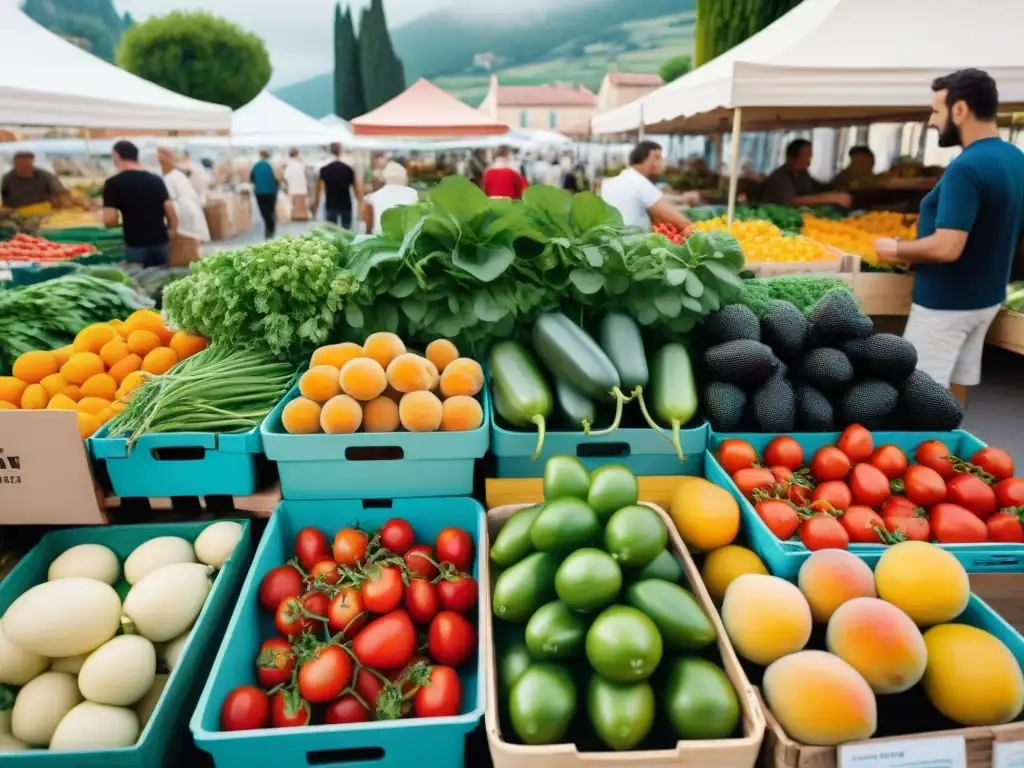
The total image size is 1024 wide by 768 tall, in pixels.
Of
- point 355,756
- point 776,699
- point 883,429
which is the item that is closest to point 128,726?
point 355,756

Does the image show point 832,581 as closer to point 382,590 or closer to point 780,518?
point 780,518

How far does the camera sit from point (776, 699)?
127 cm

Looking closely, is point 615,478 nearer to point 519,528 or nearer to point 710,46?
point 519,528

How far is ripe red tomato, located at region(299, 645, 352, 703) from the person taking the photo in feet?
4.61

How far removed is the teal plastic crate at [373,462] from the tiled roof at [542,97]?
69.2m

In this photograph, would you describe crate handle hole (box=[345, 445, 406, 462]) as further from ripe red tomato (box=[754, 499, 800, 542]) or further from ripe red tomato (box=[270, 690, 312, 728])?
ripe red tomato (box=[754, 499, 800, 542])

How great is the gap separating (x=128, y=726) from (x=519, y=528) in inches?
35.5

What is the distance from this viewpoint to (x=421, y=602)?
160 centimetres

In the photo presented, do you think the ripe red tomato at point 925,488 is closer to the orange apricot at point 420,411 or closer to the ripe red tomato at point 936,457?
the ripe red tomato at point 936,457

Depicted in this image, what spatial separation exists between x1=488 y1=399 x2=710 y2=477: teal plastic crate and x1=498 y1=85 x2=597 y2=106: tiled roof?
69044 millimetres

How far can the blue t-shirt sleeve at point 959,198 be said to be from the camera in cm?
323

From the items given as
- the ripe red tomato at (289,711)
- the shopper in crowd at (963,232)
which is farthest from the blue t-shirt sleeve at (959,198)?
the ripe red tomato at (289,711)

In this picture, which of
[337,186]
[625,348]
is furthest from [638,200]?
[337,186]

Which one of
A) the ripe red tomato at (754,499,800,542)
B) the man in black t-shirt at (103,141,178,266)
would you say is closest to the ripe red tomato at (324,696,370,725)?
the ripe red tomato at (754,499,800,542)
